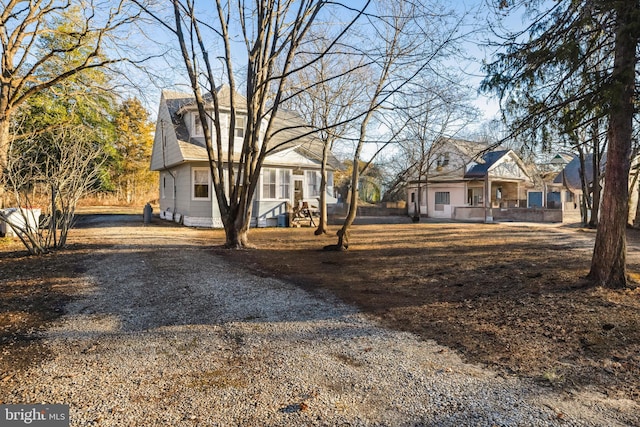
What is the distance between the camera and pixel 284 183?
18.5 m

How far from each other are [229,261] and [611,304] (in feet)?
23.3

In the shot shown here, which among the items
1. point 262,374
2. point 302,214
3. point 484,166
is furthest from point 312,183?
point 262,374

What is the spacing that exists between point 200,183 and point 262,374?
15.0 m

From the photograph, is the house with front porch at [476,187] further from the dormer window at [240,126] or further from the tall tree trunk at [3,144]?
the tall tree trunk at [3,144]

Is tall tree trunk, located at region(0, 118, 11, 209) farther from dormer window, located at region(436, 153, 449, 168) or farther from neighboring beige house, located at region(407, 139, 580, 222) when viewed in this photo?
dormer window, located at region(436, 153, 449, 168)

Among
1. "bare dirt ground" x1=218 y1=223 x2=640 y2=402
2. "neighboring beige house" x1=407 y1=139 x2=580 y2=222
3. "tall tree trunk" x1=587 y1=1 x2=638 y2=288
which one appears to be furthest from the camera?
"neighboring beige house" x1=407 y1=139 x2=580 y2=222

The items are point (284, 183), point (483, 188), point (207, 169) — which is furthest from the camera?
point (483, 188)

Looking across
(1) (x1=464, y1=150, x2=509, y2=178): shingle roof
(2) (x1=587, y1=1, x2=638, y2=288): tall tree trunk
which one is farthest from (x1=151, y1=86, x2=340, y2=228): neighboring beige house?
(2) (x1=587, y1=1, x2=638, y2=288): tall tree trunk

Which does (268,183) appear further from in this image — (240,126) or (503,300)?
(503,300)

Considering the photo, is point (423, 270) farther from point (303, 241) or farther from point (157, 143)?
point (157, 143)

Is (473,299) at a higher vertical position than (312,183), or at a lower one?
lower

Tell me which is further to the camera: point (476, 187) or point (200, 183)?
point (476, 187)

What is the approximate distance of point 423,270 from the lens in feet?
25.2

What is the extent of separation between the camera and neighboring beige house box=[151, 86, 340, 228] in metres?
17.0
